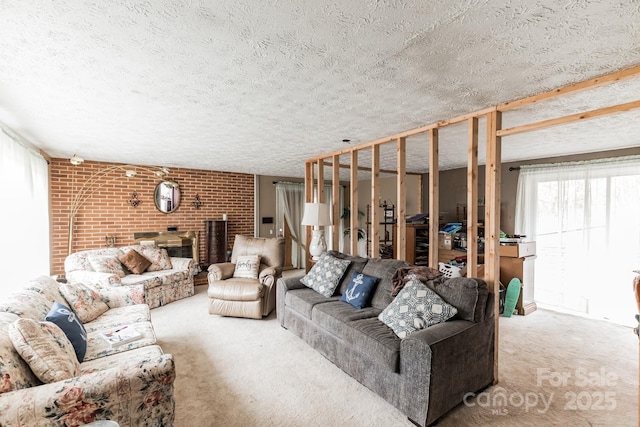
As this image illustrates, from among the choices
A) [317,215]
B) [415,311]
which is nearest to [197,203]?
[317,215]

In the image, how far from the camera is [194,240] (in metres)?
5.68

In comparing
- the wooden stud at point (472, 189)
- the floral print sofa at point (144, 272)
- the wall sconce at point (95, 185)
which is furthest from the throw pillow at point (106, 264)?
the wooden stud at point (472, 189)

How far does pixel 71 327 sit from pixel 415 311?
242 centimetres

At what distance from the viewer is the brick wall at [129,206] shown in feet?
15.2

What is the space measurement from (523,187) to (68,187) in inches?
284

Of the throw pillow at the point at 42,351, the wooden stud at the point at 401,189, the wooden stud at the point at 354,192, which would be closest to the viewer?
the throw pillow at the point at 42,351

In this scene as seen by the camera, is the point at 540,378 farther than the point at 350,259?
No

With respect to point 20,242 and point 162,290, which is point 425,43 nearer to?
point 20,242

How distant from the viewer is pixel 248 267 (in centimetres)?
431

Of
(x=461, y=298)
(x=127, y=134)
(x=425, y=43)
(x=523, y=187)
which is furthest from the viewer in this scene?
(x=523, y=187)

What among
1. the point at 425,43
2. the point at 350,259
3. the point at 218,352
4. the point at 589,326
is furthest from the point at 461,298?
the point at 589,326

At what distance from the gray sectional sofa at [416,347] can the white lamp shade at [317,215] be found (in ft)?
4.20

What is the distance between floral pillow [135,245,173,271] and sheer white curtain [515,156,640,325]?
227 inches

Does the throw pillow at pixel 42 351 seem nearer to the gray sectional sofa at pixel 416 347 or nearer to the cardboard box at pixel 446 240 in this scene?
the gray sectional sofa at pixel 416 347
